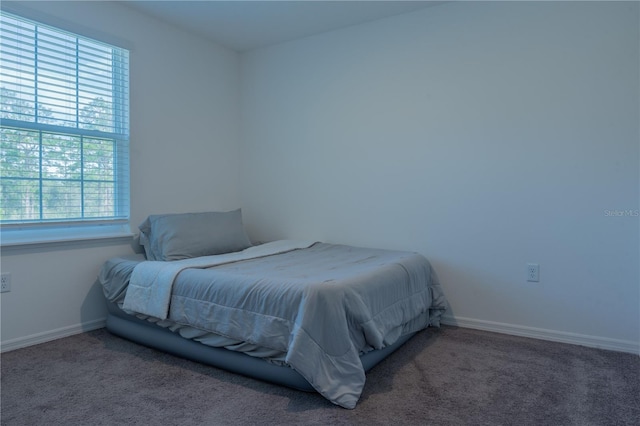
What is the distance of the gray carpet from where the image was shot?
1862mm

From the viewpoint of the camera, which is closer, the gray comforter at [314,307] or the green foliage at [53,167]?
the gray comforter at [314,307]

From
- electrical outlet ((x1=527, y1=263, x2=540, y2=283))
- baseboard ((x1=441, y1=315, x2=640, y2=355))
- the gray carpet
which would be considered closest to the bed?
the gray carpet

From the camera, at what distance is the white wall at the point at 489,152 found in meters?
2.69

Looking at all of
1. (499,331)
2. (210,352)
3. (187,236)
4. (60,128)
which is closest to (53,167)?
(60,128)

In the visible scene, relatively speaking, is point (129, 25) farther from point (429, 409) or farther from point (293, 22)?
point (429, 409)

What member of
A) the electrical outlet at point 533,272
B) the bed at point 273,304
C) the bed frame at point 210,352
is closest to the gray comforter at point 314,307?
the bed at point 273,304

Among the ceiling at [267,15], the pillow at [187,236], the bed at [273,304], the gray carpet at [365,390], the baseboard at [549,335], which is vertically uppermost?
the ceiling at [267,15]

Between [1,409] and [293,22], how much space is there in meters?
3.18

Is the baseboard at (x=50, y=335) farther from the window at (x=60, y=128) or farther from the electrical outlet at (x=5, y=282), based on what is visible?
the window at (x=60, y=128)

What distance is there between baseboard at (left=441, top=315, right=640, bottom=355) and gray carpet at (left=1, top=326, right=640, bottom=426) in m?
0.07

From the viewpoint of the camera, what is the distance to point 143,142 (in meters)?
3.40

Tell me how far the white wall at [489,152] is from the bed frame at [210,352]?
91cm

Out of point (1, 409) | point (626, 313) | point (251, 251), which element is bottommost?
point (1, 409)

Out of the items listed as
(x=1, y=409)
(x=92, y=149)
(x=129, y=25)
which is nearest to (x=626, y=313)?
(x=1, y=409)
